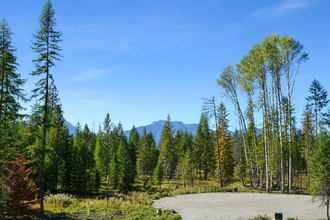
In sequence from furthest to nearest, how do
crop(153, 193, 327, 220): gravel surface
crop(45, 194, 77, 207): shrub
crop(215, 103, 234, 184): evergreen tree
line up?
1. crop(215, 103, 234, 184): evergreen tree
2. crop(45, 194, 77, 207): shrub
3. crop(153, 193, 327, 220): gravel surface

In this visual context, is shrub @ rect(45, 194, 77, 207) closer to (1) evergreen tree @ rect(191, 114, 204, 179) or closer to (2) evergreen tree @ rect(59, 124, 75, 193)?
(2) evergreen tree @ rect(59, 124, 75, 193)

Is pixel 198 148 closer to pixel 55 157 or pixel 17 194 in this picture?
pixel 55 157

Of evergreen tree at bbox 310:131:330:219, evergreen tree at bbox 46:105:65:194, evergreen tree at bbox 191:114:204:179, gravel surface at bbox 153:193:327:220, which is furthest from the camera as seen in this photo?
evergreen tree at bbox 191:114:204:179

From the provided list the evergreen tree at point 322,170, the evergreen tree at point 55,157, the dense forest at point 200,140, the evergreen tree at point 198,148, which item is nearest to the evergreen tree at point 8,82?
the dense forest at point 200,140

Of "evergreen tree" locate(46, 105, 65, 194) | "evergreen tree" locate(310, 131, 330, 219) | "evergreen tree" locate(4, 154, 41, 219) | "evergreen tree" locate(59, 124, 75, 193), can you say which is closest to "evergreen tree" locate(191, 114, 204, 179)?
"evergreen tree" locate(59, 124, 75, 193)

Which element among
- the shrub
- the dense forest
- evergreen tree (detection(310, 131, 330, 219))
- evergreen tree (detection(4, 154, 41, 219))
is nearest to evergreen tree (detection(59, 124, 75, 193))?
the dense forest

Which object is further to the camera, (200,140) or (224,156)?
(200,140)

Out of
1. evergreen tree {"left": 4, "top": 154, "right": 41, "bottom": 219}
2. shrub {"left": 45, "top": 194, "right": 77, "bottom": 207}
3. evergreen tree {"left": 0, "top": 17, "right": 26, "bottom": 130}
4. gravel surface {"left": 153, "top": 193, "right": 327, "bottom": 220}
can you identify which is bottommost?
shrub {"left": 45, "top": 194, "right": 77, "bottom": 207}

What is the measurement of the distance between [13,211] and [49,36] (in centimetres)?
1280

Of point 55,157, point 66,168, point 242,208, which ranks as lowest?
point 242,208

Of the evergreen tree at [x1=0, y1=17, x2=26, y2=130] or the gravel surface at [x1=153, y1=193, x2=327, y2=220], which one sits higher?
the evergreen tree at [x1=0, y1=17, x2=26, y2=130]

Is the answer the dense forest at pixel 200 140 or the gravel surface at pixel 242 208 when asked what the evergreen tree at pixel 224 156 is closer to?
the dense forest at pixel 200 140

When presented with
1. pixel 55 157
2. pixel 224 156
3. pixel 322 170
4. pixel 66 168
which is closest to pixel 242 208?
pixel 322 170

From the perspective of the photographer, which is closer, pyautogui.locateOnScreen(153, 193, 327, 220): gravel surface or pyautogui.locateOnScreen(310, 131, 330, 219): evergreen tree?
pyautogui.locateOnScreen(310, 131, 330, 219): evergreen tree
